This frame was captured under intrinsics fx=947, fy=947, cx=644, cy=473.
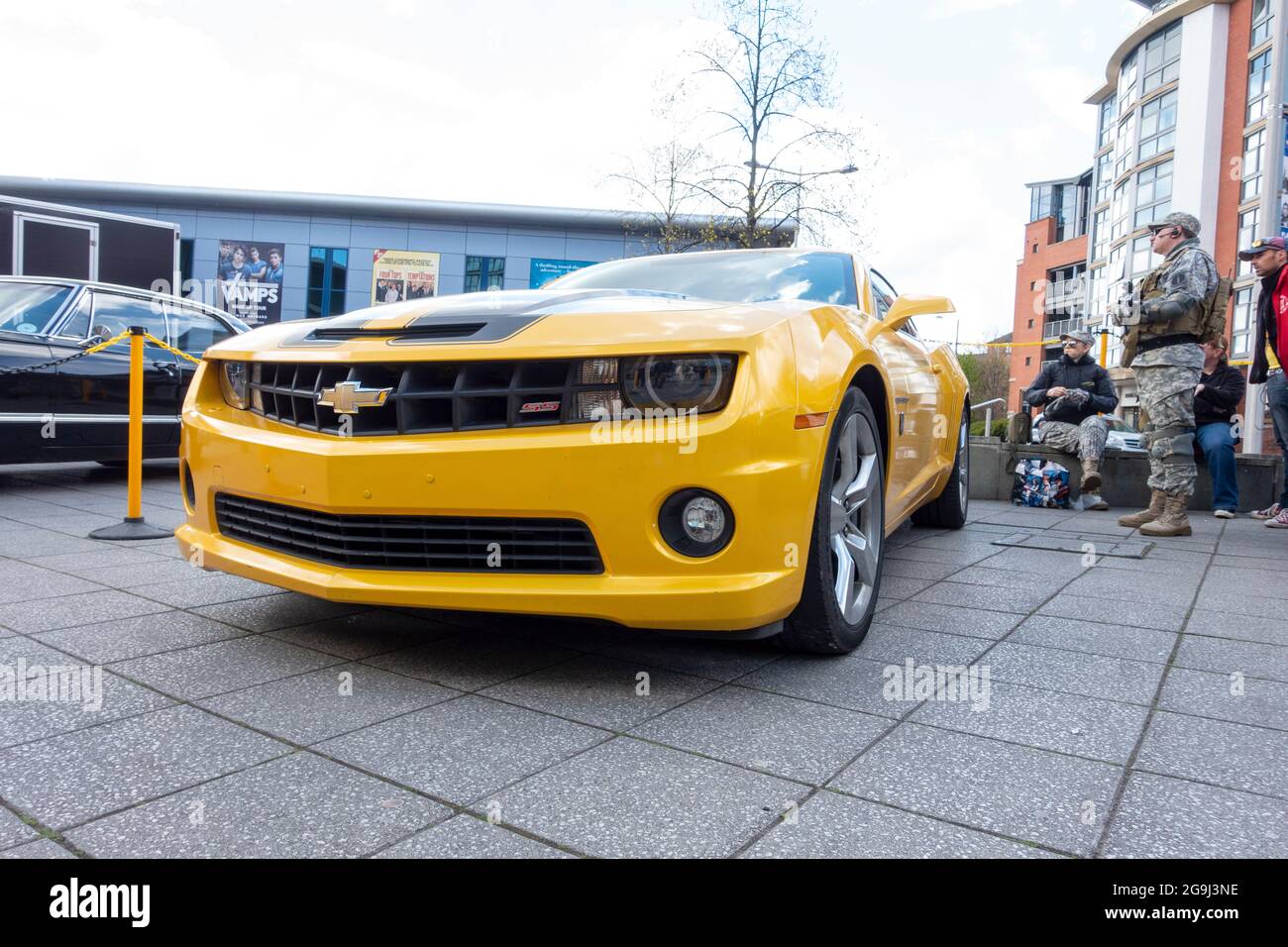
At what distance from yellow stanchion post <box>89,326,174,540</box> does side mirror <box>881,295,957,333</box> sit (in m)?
3.73

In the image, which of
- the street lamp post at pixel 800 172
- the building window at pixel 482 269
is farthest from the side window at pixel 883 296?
the building window at pixel 482 269

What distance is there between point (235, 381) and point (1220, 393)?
23.7 ft

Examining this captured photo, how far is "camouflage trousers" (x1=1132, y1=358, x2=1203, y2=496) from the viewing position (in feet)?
18.9

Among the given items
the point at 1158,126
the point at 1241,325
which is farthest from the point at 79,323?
the point at 1158,126

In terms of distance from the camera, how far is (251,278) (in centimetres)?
3031

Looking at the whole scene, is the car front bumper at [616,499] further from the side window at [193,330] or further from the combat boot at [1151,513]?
the side window at [193,330]

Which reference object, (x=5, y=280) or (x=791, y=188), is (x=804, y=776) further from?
(x=791, y=188)

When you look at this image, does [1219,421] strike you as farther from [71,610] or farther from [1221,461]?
[71,610]

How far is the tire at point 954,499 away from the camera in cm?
585

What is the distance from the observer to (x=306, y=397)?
103 inches

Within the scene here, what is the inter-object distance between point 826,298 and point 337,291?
29.7m

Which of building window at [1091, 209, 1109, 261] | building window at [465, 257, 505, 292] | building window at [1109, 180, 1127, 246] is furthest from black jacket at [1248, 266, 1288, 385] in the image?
building window at [1091, 209, 1109, 261]
